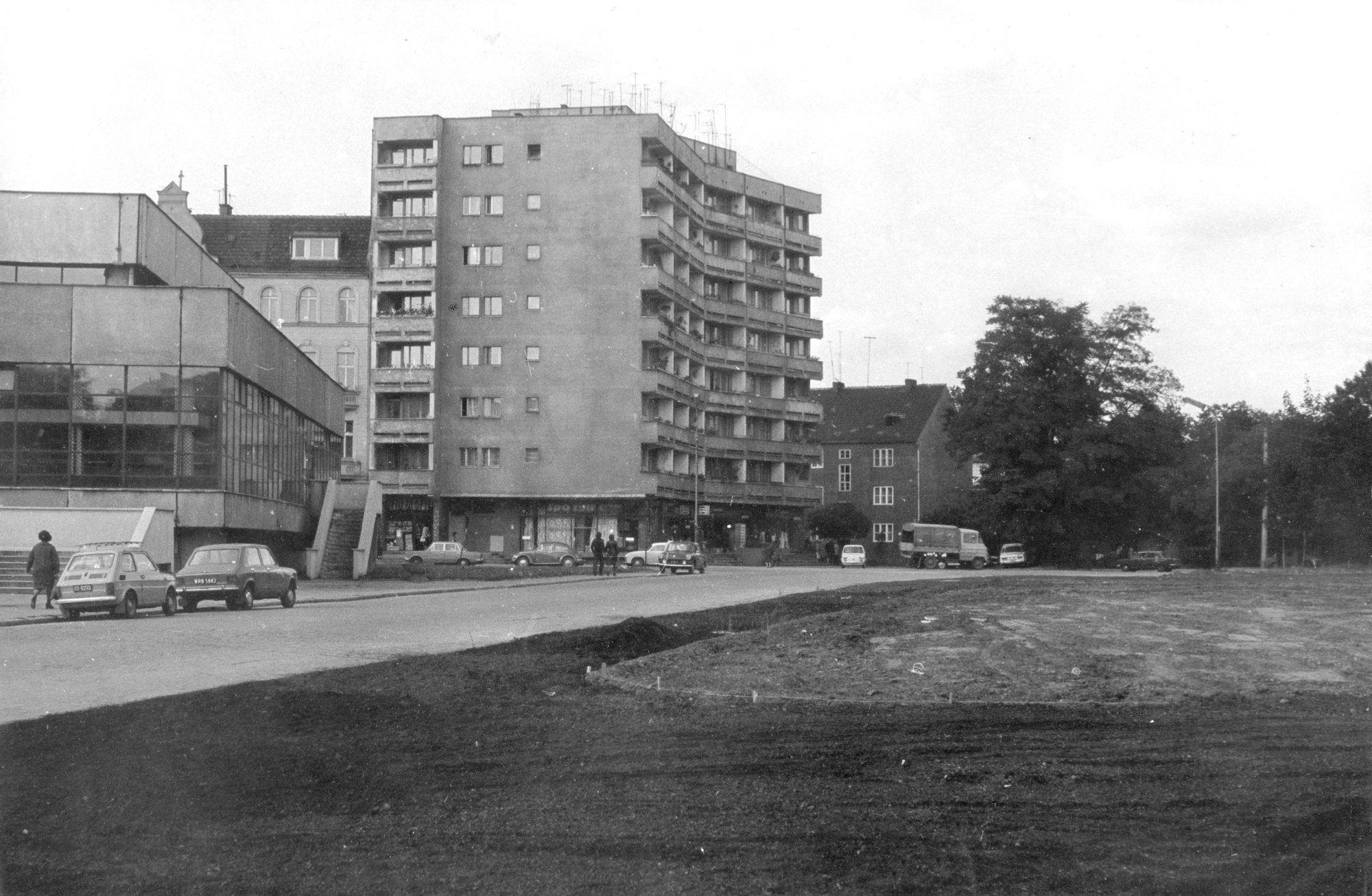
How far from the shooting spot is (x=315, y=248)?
320ft

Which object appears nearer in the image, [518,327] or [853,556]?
[853,556]

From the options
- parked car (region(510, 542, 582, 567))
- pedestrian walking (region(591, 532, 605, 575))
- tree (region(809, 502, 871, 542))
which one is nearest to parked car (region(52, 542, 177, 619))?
pedestrian walking (region(591, 532, 605, 575))

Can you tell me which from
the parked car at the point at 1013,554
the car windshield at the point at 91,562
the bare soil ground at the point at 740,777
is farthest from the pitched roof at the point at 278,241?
the bare soil ground at the point at 740,777

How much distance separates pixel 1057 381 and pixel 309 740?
81413 mm

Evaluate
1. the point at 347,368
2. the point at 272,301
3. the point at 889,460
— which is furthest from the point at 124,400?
the point at 889,460

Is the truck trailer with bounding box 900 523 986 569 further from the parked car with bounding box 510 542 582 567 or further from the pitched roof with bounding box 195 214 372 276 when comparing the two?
the pitched roof with bounding box 195 214 372 276

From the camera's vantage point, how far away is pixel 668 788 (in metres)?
8.66

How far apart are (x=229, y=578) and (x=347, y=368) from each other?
64.3 meters

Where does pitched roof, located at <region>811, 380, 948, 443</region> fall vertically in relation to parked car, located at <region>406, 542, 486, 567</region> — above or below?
above

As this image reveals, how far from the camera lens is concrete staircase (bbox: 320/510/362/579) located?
57625 millimetres

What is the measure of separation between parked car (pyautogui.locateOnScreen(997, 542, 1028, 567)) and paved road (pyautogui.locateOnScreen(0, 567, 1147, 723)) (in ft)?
170

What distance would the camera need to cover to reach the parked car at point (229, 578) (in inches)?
1275

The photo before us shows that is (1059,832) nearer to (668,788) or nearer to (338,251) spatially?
(668,788)

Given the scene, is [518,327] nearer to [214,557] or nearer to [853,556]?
[853,556]
